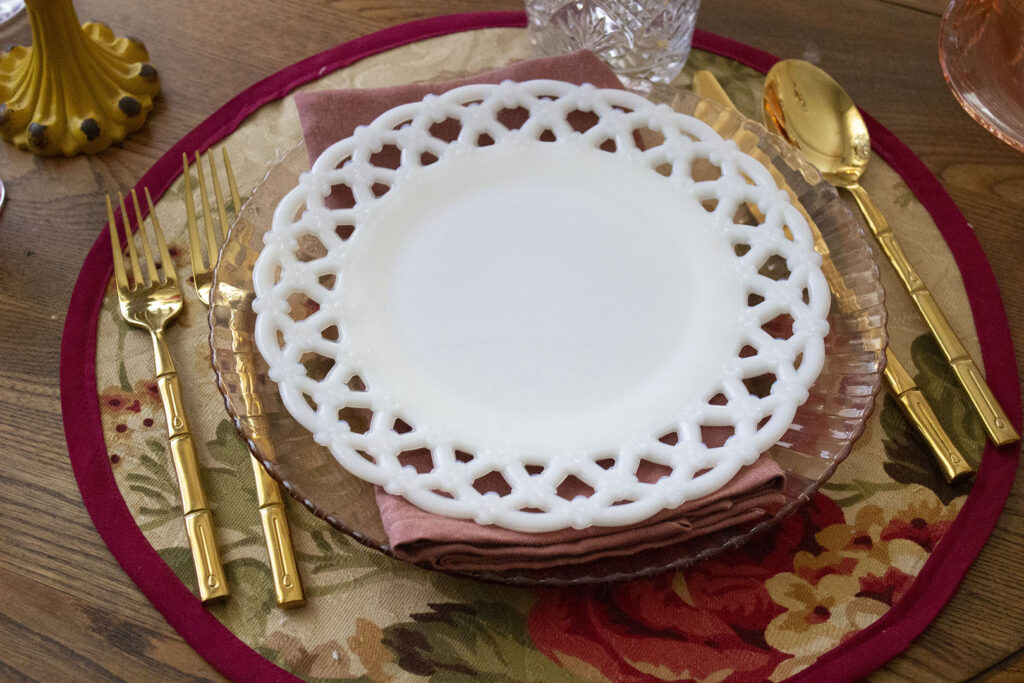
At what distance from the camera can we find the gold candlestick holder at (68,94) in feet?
2.52

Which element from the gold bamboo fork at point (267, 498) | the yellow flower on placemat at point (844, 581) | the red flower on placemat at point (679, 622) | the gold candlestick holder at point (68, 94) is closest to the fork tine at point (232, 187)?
the gold bamboo fork at point (267, 498)

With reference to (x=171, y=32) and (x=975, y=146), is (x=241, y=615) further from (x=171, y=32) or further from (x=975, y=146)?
(x=975, y=146)

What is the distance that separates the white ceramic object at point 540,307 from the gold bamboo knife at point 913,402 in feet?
0.09

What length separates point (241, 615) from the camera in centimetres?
56

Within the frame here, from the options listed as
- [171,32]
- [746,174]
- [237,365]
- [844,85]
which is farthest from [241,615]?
[844,85]

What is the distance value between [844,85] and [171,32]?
661 mm

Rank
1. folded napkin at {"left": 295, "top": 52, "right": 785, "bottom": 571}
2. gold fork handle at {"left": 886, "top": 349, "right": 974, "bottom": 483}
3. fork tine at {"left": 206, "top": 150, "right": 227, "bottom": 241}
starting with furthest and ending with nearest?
fork tine at {"left": 206, "top": 150, "right": 227, "bottom": 241}
gold fork handle at {"left": 886, "top": 349, "right": 974, "bottom": 483}
folded napkin at {"left": 295, "top": 52, "right": 785, "bottom": 571}

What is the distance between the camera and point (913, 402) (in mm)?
636

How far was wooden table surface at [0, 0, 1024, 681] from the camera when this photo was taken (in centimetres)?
56

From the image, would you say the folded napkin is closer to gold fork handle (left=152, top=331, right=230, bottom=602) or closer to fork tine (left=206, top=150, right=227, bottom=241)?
gold fork handle (left=152, top=331, right=230, bottom=602)

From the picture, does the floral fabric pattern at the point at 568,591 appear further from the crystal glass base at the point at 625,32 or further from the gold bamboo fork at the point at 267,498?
the crystal glass base at the point at 625,32

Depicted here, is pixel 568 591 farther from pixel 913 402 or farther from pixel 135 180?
pixel 135 180

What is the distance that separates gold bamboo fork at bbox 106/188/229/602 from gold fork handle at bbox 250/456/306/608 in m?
0.03

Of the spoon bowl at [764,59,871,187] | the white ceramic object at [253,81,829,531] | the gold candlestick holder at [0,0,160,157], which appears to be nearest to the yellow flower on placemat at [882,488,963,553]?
the white ceramic object at [253,81,829,531]
